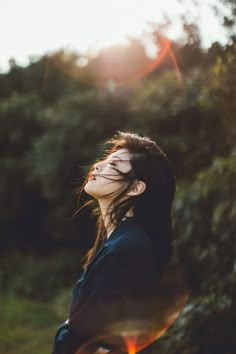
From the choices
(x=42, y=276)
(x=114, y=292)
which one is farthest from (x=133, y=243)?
(x=42, y=276)

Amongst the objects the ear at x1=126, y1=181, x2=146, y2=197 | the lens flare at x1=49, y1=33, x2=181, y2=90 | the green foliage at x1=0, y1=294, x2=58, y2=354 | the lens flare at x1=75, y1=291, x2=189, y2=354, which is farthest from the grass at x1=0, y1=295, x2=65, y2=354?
the lens flare at x1=49, y1=33, x2=181, y2=90

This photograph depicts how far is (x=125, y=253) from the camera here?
2037mm

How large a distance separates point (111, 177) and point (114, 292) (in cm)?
56

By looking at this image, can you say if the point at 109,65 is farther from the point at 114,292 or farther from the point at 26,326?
the point at 114,292

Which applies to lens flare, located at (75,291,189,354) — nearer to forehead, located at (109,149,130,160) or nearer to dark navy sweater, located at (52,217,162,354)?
dark navy sweater, located at (52,217,162,354)

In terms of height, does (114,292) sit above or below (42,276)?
above

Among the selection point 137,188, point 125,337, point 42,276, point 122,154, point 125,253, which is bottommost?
point 42,276

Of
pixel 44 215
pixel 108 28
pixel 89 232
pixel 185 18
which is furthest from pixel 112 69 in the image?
pixel 185 18

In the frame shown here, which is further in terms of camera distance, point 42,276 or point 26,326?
point 42,276

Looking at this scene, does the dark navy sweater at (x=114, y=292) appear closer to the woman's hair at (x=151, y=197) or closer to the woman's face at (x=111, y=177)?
the woman's hair at (x=151, y=197)

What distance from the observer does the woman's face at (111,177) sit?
2328mm

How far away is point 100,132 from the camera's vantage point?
12.3 m

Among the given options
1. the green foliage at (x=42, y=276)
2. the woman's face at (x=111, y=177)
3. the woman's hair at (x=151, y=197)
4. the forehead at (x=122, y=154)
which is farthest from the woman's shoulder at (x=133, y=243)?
the green foliage at (x=42, y=276)

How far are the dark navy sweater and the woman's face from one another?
244 mm
